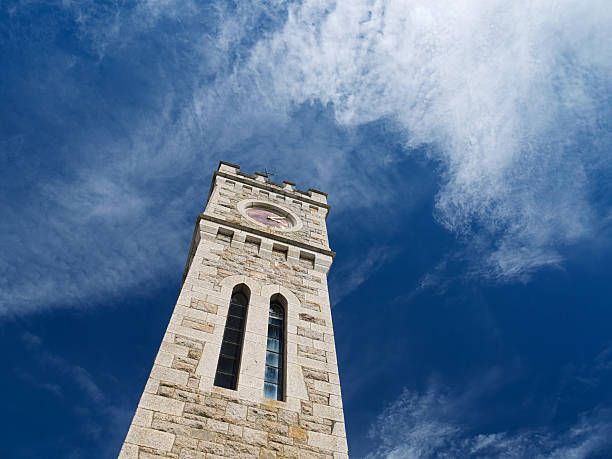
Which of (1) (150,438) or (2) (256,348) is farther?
(2) (256,348)

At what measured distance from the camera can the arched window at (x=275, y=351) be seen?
9.29m

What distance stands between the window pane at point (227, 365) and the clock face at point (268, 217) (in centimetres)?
621

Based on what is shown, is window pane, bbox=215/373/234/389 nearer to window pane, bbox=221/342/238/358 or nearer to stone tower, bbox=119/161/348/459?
stone tower, bbox=119/161/348/459

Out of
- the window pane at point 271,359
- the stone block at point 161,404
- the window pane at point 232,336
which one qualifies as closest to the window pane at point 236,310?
the window pane at point 232,336

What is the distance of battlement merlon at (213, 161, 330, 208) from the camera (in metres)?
17.7

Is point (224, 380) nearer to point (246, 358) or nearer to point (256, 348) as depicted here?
point (246, 358)

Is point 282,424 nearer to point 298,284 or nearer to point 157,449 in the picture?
point 157,449

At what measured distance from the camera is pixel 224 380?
361 inches

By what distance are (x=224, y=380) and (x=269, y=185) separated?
1002 centimetres

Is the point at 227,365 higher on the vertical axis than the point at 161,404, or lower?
higher

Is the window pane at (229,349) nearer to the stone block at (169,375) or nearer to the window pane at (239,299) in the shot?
the stone block at (169,375)

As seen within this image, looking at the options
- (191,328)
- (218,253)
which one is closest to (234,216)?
(218,253)

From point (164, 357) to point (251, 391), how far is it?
5.88 feet

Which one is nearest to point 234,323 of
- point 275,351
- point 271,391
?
point 275,351
